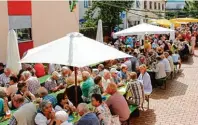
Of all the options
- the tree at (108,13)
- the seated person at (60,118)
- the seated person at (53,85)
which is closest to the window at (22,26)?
the seated person at (53,85)

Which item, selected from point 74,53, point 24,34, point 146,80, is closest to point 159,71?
point 146,80

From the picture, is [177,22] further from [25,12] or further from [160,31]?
[25,12]

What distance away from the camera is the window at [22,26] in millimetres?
14655

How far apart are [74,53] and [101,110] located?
128 cm

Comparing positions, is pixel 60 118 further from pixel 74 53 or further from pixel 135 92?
pixel 135 92

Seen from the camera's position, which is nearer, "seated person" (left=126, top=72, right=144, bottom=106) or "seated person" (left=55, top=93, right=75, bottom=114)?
"seated person" (left=55, top=93, right=75, bottom=114)

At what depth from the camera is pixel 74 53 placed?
6277 mm

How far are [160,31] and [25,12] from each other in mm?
6689

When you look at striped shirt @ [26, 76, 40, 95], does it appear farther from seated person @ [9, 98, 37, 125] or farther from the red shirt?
the red shirt

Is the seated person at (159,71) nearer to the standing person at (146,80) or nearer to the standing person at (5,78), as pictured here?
the standing person at (146,80)

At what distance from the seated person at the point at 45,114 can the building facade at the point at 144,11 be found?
29.9 m

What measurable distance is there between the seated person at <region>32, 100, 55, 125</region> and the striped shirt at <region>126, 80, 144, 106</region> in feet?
10.1

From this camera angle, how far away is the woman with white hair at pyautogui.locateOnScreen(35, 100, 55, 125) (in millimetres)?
5613

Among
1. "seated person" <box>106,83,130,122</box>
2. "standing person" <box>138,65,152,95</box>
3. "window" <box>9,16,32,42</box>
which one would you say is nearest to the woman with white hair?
"seated person" <box>106,83,130,122</box>
